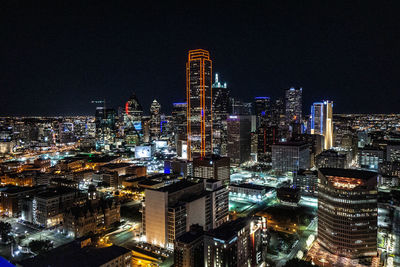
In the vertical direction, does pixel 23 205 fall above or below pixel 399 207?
below

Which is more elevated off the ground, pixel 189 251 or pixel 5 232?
pixel 189 251

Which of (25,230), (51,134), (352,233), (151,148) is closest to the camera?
(352,233)

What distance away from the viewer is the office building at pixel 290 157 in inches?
3637

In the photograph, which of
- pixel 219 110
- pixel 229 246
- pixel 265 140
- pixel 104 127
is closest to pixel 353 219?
pixel 229 246

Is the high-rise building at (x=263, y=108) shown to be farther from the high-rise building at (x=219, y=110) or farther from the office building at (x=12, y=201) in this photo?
the office building at (x=12, y=201)

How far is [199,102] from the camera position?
102750 millimetres

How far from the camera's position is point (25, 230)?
47062 mm

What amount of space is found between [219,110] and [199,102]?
6422 cm

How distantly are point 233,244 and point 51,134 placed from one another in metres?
163

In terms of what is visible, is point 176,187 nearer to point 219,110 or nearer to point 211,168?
point 211,168

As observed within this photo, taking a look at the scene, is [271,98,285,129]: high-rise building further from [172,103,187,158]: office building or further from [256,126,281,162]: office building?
[172,103,187,158]: office building

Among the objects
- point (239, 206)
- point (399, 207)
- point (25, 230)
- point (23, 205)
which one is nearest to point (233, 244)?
point (399, 207)

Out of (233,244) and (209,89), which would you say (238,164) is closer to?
(209,89)

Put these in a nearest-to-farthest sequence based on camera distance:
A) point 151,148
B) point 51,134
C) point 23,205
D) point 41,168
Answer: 1. point 23,205
2. point 41,168
3. point 151,148
4. point 51,134
